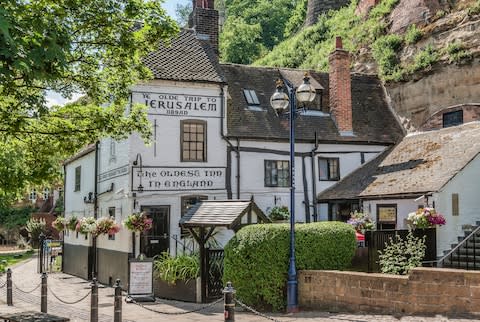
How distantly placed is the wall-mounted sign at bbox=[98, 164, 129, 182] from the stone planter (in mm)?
4696

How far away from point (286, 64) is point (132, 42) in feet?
108

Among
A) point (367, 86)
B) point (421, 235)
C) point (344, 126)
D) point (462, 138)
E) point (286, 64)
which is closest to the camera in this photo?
point (421, 235)

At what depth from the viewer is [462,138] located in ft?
70.1

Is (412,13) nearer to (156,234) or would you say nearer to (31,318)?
(156,234)

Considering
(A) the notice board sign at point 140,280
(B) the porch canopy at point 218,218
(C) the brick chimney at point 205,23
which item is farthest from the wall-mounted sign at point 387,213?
(C) the brick chimney at point 205,23

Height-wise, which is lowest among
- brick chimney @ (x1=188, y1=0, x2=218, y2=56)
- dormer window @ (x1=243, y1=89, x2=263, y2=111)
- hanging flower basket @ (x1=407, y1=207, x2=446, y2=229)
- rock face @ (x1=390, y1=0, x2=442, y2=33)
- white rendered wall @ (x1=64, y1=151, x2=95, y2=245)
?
hanging flower basket @ (x1=407, y1=207, x2=446, y2=229)

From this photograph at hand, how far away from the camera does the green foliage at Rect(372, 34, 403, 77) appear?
2942 centimetres

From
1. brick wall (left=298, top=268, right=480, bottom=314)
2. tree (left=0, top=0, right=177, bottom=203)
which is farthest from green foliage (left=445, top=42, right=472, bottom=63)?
tree (left=0, top=0, right=177, bottom=203)

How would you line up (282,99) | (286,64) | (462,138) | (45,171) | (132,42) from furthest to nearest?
(286,64), (462,138), (282,99), (45,171), (132,42)

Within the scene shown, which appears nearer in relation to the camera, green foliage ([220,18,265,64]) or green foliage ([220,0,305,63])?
green foliage ([220,18,265,64])

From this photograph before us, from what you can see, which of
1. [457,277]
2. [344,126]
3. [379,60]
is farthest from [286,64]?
[457,277]

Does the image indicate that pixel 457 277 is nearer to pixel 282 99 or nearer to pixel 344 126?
pixel 282 99

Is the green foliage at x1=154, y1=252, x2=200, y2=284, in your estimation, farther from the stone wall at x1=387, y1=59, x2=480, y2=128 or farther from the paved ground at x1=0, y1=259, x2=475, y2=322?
the stone wall at x1=387, y1=59, x2=480, y2=128

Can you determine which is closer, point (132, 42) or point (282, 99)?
point (132, 42)
